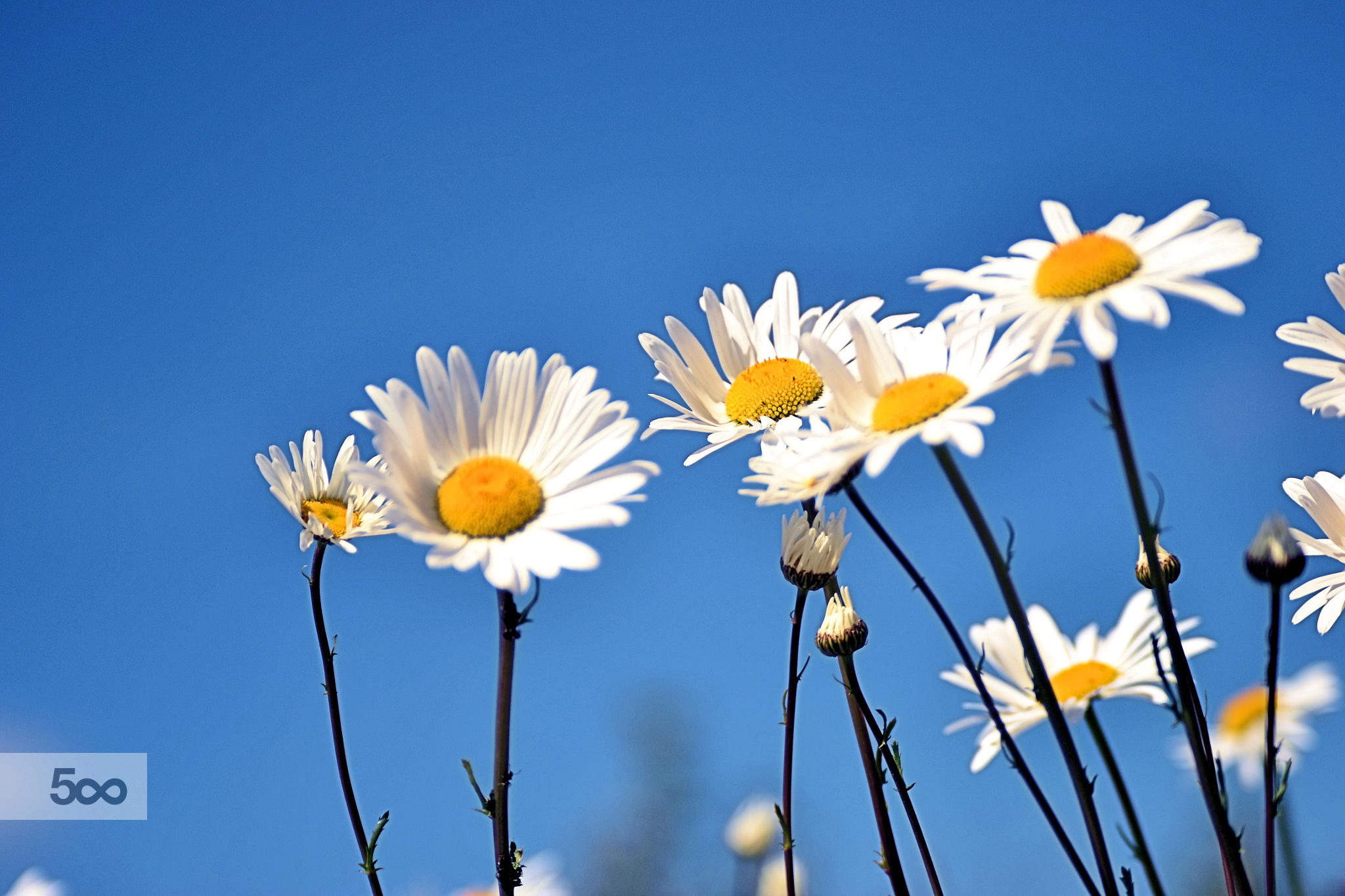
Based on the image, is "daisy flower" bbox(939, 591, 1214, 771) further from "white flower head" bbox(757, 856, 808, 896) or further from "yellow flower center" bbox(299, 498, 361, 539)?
"white flower head" bbox(757, 856, 808, 896)

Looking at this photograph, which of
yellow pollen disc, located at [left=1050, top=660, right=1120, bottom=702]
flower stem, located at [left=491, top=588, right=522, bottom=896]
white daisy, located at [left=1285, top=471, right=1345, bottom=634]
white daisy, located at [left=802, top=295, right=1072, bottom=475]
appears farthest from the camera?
yellow pollen disc, located at [left=1050, top=660, right=1120, bottom=702]

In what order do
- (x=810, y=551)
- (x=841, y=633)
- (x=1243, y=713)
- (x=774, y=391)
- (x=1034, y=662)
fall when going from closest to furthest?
(x=1034, y=662)
(x=841, y=633)
(x=810, y=551)
(x=774, y=391)
(x=1243, y=713)

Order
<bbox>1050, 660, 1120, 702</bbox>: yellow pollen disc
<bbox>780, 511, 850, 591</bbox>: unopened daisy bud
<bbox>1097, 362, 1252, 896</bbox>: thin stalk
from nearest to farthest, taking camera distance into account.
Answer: <bbox>1097, 362, 1252, 896</bbox>: thin stalk, <bbox>1050, 660, 1120, 702</bbox>: yellow pollen disc, <bbox>780, 511, 850, 591</bbox>: unopened daisy bud

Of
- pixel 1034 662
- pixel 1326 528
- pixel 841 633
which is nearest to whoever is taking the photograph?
pixel 1034 662

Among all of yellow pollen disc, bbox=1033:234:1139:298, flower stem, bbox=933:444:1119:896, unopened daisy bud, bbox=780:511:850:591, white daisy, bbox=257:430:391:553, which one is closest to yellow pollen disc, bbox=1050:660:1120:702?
unopened daisy bud, bbox=780:511:850:591

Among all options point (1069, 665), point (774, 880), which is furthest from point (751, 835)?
point (1069, 665)

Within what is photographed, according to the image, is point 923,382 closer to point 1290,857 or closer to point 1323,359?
point 1323,359

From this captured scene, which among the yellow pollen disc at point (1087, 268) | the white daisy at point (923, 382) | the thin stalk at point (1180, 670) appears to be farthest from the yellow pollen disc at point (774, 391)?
the thin stalk at point (1180, 670)

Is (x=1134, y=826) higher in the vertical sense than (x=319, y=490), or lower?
lower

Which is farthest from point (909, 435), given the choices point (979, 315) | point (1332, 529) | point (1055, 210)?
point (1332, 529)
